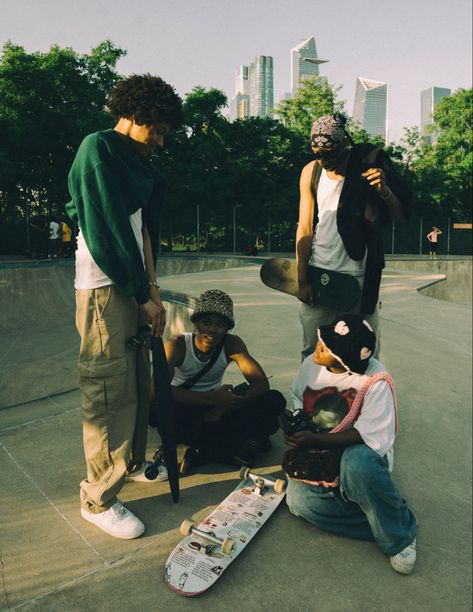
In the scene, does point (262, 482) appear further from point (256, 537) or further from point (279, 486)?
point (256, 537)

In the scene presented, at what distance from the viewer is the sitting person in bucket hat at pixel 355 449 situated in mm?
2285

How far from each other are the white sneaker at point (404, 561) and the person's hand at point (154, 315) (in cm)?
147

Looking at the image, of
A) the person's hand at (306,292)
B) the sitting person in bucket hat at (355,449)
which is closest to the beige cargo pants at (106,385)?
the sitting person in bucket hat at (355,449)

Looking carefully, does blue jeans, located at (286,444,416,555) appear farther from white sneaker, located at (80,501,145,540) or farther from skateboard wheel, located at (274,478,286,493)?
white sneaker, located at (80,501,145,540)

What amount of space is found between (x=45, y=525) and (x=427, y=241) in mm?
30647

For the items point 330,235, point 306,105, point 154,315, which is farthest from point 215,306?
point 306,105

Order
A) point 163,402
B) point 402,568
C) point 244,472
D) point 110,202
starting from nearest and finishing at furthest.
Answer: point 110,202 < point 402,568 < point 163,402 < point 244,472

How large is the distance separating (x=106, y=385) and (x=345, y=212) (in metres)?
1.60

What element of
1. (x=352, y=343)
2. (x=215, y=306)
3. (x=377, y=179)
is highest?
(x=377, y=179)

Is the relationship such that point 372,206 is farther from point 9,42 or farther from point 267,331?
point 9,42

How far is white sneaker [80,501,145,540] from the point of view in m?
2.33

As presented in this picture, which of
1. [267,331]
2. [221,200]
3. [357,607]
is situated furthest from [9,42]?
[357,607]

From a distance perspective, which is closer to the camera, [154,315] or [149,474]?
[154,315]

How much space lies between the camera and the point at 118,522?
2.35 m
